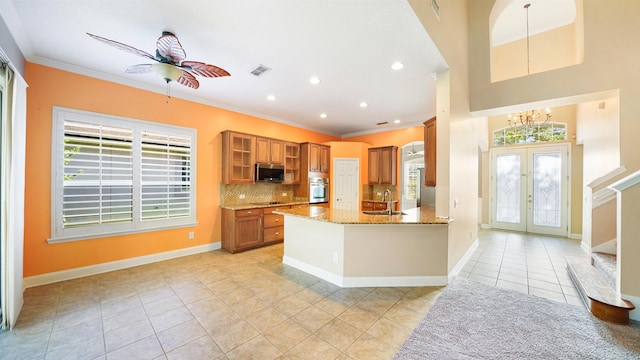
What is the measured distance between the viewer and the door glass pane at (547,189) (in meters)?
6.06

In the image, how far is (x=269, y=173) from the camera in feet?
17.9

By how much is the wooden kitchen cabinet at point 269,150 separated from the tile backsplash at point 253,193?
64 centimetres

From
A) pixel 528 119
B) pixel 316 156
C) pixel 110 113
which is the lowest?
Result: pixel 316 156

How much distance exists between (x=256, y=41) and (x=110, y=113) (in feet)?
8.94

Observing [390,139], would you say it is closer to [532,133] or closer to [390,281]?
[532,133]

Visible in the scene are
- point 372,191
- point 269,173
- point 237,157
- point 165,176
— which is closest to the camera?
point 165,176

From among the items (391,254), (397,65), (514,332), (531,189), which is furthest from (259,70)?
(531,189)

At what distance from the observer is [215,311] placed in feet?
8.32

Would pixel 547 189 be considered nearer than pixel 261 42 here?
No

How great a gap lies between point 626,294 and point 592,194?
2179 mm

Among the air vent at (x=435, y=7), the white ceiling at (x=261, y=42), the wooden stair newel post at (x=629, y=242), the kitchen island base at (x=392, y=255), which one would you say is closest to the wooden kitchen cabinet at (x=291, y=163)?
the white ceiling at (x=261, y=42)

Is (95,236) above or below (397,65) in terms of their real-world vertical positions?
below

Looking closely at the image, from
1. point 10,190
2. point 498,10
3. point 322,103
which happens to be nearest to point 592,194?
point 498,10

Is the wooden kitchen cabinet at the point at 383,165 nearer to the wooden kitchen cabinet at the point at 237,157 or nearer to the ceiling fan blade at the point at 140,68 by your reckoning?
the wooden kitchen cabinet at the point at 237,157
